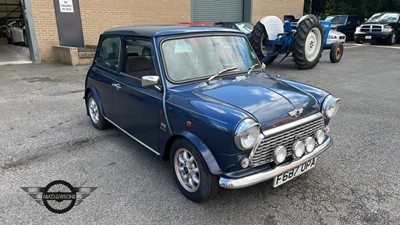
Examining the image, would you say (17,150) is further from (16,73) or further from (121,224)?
(16,73)

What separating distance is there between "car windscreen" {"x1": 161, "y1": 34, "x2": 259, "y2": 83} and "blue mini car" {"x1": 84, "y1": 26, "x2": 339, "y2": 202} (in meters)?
0.01

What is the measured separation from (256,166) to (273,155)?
0.18 metres

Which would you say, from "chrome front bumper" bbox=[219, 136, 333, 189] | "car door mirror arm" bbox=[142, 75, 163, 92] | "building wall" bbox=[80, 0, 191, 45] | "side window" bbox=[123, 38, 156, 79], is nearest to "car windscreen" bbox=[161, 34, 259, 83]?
"car door mirror arm" bbox=[142, 75, 163, 92]

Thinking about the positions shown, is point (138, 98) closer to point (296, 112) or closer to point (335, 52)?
point (296, 112)

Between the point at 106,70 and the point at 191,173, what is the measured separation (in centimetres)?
218

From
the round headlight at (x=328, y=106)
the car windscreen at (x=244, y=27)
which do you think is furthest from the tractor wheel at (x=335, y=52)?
the round headlight at (x=328, y=106)

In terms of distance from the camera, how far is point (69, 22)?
1159 cm

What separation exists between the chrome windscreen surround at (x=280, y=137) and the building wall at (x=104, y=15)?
11.2m

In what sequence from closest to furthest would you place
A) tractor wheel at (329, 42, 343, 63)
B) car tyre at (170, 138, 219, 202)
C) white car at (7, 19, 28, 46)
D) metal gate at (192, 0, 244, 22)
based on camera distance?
1. car tyre at (170, 138, 219, 202)
2. tractor wheel at (329, 42, 343, 63)
3. white car at (7, 19, 28, 46)
4. metal gate at (192, 0, 244, 22)

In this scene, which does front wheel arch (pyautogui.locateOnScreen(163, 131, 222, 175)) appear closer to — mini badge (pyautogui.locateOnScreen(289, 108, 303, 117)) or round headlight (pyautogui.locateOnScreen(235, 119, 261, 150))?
round headlight (pyautogui.locateOnScreen(235, 119, 261, 150))

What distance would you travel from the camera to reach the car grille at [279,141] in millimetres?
2568

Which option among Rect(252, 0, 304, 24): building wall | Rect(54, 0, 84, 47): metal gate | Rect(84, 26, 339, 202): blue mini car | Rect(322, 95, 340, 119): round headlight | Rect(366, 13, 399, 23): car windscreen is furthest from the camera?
Rect(252, 0, 304, 24): building wall

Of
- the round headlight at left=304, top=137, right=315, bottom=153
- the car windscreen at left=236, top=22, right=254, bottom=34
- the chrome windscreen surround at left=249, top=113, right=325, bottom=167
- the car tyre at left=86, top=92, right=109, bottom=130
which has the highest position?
the car windscreen at left=236, top=22, right=254, bottom=34

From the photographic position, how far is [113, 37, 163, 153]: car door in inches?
126
